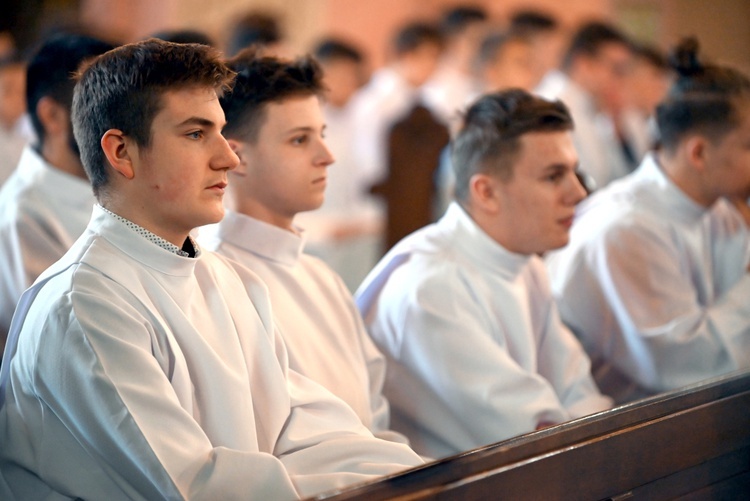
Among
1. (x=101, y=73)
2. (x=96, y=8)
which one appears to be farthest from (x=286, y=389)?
(x=96, y=8)

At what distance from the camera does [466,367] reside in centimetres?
287

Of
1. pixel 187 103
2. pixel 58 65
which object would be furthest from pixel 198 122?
pixel 58 65

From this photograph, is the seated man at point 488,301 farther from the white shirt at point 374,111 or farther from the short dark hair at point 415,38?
the short dark hair at point 415,38

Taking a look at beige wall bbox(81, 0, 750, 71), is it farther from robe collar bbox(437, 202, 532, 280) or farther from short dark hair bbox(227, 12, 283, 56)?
robe collar bbox(437, 202, 532, 280)

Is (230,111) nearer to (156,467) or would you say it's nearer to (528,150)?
(528,150)

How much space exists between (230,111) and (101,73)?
28.8 inches

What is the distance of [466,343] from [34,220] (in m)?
1.51

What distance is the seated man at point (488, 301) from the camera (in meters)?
2.88

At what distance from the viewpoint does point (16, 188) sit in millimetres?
3283

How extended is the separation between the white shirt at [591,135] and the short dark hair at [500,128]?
321 cm

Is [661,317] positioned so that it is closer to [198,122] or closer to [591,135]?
[198,122]

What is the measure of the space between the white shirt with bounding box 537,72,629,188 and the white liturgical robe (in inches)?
149

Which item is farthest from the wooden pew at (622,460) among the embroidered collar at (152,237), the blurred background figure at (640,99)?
the blurred background figure at (640,99)

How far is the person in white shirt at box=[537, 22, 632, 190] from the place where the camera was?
670 cm
